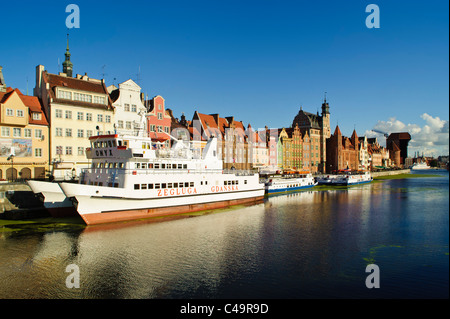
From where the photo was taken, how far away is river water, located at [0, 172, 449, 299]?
20.2 m

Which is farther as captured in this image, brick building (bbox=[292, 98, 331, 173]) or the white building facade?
brick building (bbox=[292, 98, 331, 173])

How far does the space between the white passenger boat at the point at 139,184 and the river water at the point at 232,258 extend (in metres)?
2.61

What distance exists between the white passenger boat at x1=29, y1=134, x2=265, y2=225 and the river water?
2.61 meters

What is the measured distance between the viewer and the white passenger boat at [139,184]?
3641 cm

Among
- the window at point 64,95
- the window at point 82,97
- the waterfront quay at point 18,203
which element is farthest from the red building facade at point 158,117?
the waterfront quay at point 18,203

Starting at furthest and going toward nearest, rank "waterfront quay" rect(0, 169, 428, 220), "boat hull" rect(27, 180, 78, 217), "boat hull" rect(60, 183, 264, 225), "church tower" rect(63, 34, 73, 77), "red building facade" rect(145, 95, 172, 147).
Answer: "red building facade" rect(145, 95, 172, 147), "church tower" rect(63, 34, 73, 77), "waterfront quay" rect(0, 169, 428, 220), "boat hull" rect(27, 180, 78, 217), "boat hull" rect(60, 183, 264, 225)

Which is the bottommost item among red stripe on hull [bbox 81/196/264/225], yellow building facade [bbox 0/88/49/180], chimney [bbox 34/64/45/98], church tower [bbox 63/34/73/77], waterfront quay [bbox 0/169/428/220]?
red stripe on hull [bbox 81/196/264/225]

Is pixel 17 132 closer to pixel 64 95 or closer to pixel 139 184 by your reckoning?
pixel 64 95

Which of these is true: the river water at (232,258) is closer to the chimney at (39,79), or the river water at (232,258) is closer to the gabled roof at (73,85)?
the gabled roof at (73,85)

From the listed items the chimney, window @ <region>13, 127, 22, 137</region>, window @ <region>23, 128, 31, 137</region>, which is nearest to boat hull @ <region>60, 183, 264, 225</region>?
window @ <region>13, 127, 22, 137</region>

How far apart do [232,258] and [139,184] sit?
18128 mm

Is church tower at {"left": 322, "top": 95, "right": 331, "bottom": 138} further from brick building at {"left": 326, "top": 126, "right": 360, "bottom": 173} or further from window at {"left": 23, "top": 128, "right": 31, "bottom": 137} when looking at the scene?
window at {"left": 23, "top": 128, "right": 31, "bottom": 137}
